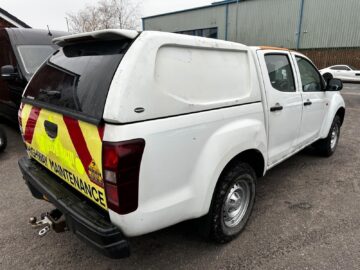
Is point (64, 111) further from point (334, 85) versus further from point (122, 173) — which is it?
point (334, 85)

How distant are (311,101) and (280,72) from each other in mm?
841

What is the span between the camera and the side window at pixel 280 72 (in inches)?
118

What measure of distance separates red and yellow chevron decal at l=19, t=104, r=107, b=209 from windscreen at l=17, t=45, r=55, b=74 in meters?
3.12

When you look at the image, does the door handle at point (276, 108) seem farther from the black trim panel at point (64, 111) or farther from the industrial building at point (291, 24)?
the industrial building at point (291, 24)

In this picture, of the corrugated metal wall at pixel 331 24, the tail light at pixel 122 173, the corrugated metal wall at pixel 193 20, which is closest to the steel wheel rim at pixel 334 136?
the tail light at pixel 122 173

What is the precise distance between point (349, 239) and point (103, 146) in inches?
96.6

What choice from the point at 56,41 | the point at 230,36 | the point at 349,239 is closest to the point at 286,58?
the point at 349,239

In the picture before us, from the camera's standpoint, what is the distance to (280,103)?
9.92 feet

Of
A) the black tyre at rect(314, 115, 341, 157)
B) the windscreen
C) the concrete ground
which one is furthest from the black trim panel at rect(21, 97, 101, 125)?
the black tyre at rect(314, 115, 341, 157)

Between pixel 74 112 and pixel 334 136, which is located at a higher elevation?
pixel 74 112

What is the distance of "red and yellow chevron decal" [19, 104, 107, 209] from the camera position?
5.96 feet

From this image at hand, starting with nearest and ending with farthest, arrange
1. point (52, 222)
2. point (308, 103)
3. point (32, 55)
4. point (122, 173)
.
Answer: point (122, 173)
point (52, 222)
point (308, 103)
point (32, 55)

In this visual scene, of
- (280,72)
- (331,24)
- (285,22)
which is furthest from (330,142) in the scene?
(285,22)

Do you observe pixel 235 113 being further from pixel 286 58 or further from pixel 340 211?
pixel 340 211
